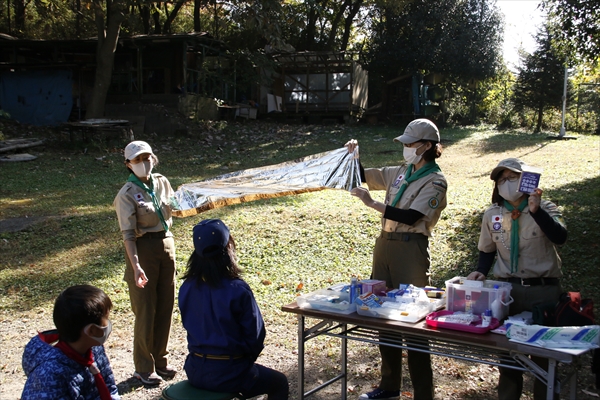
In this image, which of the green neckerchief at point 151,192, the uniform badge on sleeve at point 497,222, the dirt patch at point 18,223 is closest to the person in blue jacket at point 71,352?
the green neckerchief at point 151,192

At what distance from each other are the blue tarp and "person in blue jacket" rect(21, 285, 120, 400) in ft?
73.9

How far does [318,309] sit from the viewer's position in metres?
3.91

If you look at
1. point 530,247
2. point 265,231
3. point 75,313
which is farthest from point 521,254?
point 265,231

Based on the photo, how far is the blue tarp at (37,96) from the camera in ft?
77.5

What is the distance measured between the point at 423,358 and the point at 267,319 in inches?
107

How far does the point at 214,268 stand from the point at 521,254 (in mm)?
2020

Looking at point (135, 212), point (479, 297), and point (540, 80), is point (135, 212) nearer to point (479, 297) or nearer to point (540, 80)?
point (479, 297)

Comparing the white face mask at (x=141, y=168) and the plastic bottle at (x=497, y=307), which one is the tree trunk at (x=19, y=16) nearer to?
the white face mask at (x=141, y=168)

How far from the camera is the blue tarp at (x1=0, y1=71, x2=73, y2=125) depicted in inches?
930

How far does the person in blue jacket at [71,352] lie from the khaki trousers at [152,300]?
5.85ft

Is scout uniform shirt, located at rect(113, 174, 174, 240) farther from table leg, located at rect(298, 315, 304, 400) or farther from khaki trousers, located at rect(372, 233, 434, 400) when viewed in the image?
khaki trousers, located at rect(372, 233, 434, 400)

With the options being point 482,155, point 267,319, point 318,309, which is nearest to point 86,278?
point 267,319

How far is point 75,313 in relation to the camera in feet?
9.36

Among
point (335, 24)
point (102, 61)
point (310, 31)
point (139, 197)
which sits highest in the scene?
point (335, 24)
